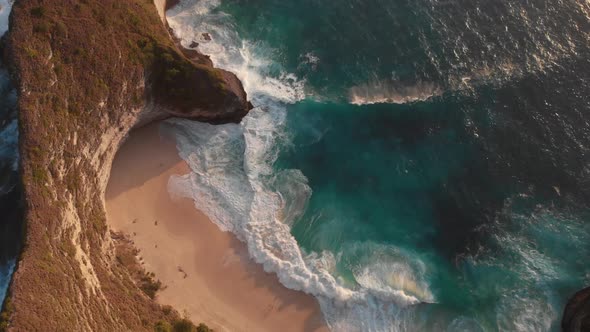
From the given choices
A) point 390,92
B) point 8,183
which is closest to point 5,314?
point 8,183

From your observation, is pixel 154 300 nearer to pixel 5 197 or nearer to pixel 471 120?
pixel 5 197

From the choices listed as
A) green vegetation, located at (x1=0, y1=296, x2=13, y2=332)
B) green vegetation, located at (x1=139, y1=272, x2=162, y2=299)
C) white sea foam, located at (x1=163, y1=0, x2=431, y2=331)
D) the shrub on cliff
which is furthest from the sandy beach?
green vegetation, located at (x1=0, y1=296, x2=13, y2=332)

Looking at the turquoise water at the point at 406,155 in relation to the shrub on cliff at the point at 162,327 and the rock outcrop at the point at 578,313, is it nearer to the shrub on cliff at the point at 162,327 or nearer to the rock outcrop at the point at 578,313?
the rock outcrop at the point at 578,313

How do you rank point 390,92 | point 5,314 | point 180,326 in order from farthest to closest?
point 390,92 < point 180,326 < point 5,314

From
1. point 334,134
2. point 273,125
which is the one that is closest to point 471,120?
point 334,134

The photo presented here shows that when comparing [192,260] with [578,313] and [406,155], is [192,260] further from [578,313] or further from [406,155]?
[578,313]

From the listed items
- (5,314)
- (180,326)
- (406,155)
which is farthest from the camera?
(406,155)
